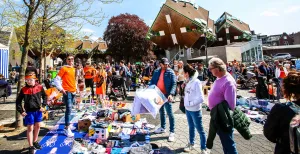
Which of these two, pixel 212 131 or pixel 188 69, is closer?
pixel 212 131

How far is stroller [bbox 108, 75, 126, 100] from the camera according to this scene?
10602 millimetres

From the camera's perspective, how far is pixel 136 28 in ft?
138

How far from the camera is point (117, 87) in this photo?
11.0m

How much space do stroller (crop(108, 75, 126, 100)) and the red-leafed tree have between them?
3095 centimetres

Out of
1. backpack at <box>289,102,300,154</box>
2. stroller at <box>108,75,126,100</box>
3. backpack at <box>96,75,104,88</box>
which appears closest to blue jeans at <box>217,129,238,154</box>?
backpack at <box>289,102,300,154</box>

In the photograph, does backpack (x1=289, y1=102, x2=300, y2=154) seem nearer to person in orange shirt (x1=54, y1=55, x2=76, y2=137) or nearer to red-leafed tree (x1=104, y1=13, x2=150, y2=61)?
person in orange shirt (x1=54, y1=55, x2=76, y2=137)

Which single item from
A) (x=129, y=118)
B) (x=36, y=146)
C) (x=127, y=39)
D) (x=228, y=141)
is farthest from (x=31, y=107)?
(x=127, y=39)

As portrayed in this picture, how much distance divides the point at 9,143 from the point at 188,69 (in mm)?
4405

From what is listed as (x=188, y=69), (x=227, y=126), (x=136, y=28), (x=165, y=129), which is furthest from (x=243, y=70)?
(x=136, y=28)

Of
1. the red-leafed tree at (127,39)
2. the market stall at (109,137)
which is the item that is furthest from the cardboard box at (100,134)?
the red-leafed tree at (127,39)

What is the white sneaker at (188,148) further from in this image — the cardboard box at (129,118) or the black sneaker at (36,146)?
the black sneaker at (36,146)

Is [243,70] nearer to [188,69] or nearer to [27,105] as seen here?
[188,69]

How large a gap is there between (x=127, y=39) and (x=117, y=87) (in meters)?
31.6

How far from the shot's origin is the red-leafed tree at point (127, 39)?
41.3m
